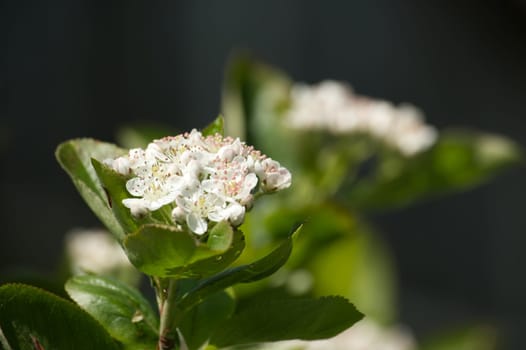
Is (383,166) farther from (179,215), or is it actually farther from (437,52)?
(437,52)

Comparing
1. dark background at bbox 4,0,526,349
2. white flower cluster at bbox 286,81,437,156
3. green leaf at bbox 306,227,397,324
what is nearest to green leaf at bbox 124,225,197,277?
green leaf at bbox 306,227,397,324

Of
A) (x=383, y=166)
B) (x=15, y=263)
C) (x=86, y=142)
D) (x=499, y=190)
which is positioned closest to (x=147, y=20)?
(x=15, y=263)

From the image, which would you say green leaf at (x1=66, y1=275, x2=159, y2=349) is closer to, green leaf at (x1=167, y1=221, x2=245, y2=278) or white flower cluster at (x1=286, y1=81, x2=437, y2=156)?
green leaf at (x1=167, y1=221, x2=245, y2=278)

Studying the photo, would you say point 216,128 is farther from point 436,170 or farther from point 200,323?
point 436,170

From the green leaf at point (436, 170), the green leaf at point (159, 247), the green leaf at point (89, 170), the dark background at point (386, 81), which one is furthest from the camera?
the dark background at point (386, 81)

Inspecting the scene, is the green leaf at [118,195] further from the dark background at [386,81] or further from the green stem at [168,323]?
the dark background at [386,81]

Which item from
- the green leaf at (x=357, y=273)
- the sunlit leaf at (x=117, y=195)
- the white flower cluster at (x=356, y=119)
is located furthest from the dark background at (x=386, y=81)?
the sunlit leaf at (x=117, y=195)
